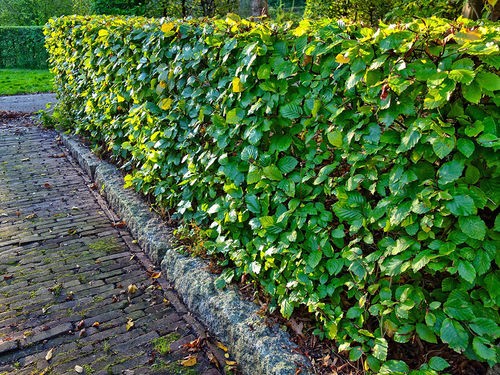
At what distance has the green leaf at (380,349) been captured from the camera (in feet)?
7.73

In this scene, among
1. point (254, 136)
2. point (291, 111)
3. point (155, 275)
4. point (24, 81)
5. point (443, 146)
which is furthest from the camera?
point (24, 81)

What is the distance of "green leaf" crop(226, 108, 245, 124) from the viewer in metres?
3.25

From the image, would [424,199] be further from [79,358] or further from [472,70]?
[79,358]

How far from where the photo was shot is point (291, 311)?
114 inches

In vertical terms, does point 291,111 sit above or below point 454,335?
above

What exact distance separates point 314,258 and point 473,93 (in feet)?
4.24

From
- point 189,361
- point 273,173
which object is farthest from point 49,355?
point 273,173

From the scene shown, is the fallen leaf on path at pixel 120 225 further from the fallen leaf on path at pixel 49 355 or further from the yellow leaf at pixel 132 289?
the fallen leaf on path at pixel 49 355

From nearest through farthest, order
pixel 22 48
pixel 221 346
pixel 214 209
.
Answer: pixel 221 346
pixel 214 209
pixel 22 48

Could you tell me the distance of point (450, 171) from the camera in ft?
6.71

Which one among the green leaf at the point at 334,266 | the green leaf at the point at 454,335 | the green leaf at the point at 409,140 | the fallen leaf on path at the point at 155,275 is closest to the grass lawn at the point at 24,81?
the fallen leaf on path at the point at 155,275

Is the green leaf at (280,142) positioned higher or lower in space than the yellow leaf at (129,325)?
higher

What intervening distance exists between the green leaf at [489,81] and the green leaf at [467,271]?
0.77 m

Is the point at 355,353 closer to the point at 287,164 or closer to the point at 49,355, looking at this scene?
the point at 287,164
